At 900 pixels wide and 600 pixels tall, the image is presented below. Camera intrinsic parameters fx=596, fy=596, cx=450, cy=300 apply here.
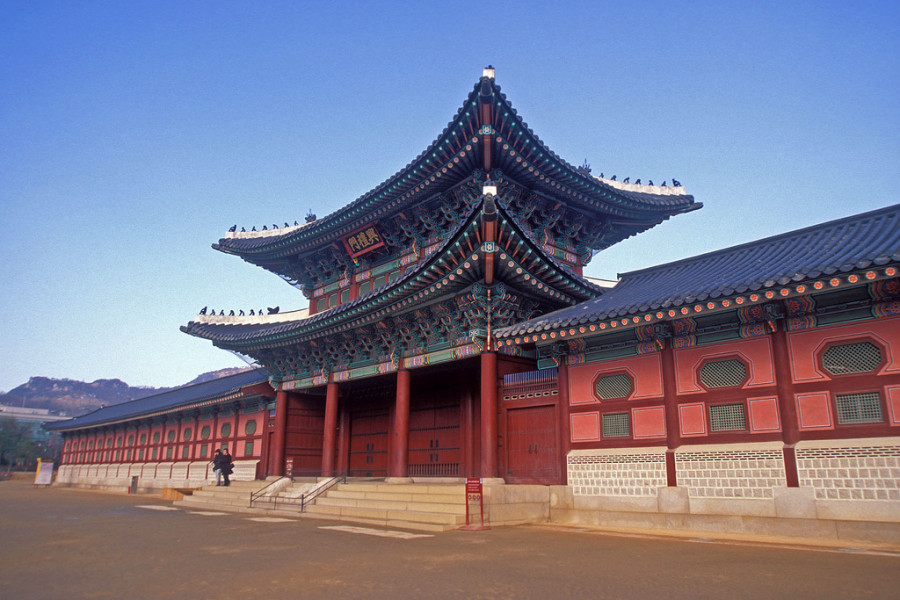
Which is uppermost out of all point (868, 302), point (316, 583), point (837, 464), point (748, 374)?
point (868, 302)

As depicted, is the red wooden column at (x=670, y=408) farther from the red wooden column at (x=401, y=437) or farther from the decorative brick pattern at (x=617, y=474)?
the red wooden column at (x=401, y=437)

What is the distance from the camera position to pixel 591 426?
14727 millimetres

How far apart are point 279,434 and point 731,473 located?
56.6 feet

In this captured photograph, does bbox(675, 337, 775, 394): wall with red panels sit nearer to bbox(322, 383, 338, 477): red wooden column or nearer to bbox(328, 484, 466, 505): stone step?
bbox(328, 484, 466, 505): stone step

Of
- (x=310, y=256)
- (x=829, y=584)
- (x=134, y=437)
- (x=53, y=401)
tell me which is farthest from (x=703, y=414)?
(x=53, y=401)

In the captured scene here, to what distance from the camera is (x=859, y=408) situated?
1107 cm

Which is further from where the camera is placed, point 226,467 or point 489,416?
point 226,467

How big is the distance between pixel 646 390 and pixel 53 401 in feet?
745

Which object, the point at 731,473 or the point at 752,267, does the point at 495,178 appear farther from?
the point at 731,473

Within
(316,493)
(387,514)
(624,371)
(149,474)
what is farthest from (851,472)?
(149,474)

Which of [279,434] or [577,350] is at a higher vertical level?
[577,350]

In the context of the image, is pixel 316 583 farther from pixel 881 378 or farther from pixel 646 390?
pixel 881 378

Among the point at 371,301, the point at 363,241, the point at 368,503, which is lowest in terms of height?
the point at 368,503

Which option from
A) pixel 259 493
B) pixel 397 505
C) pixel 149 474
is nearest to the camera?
pixel 397 505
